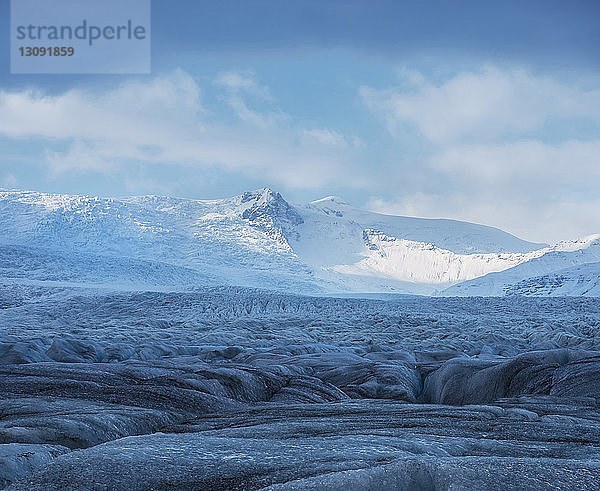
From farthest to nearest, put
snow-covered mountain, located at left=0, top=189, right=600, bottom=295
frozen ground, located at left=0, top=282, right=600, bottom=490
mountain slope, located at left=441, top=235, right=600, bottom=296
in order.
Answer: snow-covered mountain, located at left=0, top=189, right=600, bottom=295 < mountain slope, located at left=441, top=235, right=600, bottom=296 < frozen ground, located at left=0, top=282, right=600, bottom=490

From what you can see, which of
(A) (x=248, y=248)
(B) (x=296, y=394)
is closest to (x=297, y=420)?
(B) (x=296, y=394)

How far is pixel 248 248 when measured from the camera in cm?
7500

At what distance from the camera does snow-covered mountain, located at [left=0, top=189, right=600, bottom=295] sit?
164ft

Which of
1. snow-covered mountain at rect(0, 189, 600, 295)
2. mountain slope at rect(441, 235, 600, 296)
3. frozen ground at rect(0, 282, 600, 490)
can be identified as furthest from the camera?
snow-covered mountain at rect(0, 189, 600, 295)

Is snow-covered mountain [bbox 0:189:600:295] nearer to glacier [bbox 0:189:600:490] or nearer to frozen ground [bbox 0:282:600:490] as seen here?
glacier [bbox 0:189:600:490]

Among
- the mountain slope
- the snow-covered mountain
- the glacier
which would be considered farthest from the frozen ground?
the mountain slope

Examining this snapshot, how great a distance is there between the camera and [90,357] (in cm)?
1141

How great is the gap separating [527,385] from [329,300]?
25.5 m

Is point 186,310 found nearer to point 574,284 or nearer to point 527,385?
point 527,385

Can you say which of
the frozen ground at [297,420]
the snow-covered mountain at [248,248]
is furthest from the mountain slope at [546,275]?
the frozen ground at [297,420]

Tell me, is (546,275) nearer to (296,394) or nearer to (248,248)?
(248,248)

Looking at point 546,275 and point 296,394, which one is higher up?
point 546,275

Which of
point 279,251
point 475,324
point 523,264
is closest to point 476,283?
point 523,264

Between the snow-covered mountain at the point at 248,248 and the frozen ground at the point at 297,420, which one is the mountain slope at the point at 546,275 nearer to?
the snow-covered mountain at the point at 248,248
